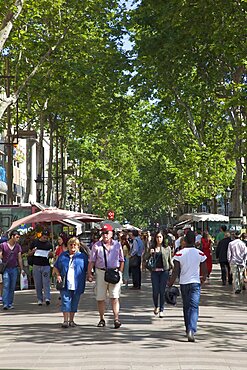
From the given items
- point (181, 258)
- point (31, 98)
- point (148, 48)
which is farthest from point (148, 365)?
point (31, 98)

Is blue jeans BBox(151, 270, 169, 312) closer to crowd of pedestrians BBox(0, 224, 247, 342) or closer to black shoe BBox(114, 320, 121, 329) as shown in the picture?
crowd of pedestrians BBox(0, 224, 247, 342)

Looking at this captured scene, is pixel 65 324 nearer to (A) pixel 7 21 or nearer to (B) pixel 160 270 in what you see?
(B) pixel 160 270

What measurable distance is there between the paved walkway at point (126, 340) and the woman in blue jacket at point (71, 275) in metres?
0.41

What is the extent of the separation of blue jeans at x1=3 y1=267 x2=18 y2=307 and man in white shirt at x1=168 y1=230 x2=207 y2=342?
5947 mm

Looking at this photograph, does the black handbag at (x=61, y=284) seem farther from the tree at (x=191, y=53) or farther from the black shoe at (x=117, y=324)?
the tree at (x=191, y=53)

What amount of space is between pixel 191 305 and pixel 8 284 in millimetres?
6470

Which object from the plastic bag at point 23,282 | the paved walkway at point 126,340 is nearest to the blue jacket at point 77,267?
the paved walkway at point 126,340

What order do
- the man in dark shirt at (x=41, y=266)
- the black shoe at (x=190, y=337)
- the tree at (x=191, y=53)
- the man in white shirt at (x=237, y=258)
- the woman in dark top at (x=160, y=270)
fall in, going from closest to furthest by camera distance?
the black shoe at (x=190, y=337) → the woman in dark top at (x=160, y=270) → the man in dark shirt at (x=41, y=266) → the man in white shirt at (x=237, y=258) → the tree at (x=191, y=53)

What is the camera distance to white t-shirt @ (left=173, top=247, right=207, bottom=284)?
12859mm

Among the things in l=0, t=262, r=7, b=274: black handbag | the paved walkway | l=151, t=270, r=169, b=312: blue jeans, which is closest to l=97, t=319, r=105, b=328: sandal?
the paved walkway

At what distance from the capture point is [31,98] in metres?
41.7

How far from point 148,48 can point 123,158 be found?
188ft

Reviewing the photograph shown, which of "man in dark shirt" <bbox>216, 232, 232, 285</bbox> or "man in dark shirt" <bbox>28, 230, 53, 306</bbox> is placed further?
"man in dark shirt" <bbox>216, 232, 232, 285</bbox>

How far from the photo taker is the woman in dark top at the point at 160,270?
1602cm
